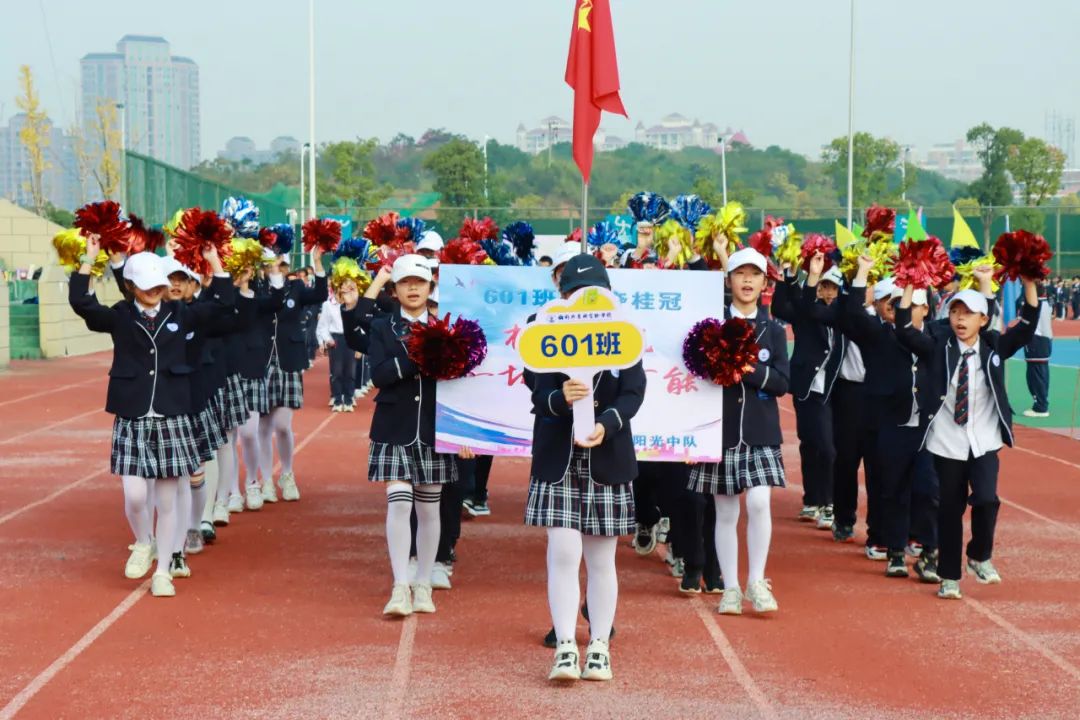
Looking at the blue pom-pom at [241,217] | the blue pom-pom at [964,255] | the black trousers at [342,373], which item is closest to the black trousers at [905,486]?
the blue pom-pom at [964,255]

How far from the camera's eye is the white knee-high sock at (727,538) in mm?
7520

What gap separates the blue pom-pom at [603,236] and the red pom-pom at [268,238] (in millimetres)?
2285

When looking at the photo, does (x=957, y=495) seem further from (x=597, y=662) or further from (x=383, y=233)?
(x=383, y=233)

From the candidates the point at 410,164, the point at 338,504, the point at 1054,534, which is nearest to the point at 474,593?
the point at 338,504

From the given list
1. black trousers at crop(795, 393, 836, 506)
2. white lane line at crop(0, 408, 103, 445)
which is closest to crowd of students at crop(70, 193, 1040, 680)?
black trousers at crop(795, 393, 836, 506)

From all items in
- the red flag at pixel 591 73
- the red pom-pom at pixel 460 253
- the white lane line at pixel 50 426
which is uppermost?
the red flag at pixel 591 73

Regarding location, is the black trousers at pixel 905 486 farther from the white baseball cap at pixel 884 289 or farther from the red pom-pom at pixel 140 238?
the red pom-pom at pixel 140 238

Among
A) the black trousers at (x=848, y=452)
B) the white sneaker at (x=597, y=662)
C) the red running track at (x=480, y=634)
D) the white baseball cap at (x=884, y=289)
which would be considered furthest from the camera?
the black trousers at (x=848, y=452)

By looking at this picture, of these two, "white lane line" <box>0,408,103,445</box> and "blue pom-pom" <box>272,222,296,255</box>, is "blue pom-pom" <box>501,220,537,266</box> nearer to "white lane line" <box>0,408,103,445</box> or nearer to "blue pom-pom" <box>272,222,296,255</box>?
"blue pom-pom" <box>272,222,296,255</box>

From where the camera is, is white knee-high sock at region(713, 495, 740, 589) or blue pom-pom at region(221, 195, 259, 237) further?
blue pom-pom at region(221, 195, 259, 237)

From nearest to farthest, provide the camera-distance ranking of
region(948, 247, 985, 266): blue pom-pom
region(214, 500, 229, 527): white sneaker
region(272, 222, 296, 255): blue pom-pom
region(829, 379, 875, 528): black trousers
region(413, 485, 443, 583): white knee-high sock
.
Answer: region(413, 485, 443, 583): white knee-high sock < region(948, 247, 985, 266): blue pom-pom < region(829, 379, 875, 528): black trousers < region(214, 500, 229, 527): white sneaker < region(272, 222, 296, 255): blue pom-pom

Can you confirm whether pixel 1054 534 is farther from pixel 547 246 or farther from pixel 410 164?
pixel 410 164

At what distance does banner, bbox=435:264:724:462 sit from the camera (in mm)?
7637

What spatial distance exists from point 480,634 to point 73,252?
3124 millimetres
